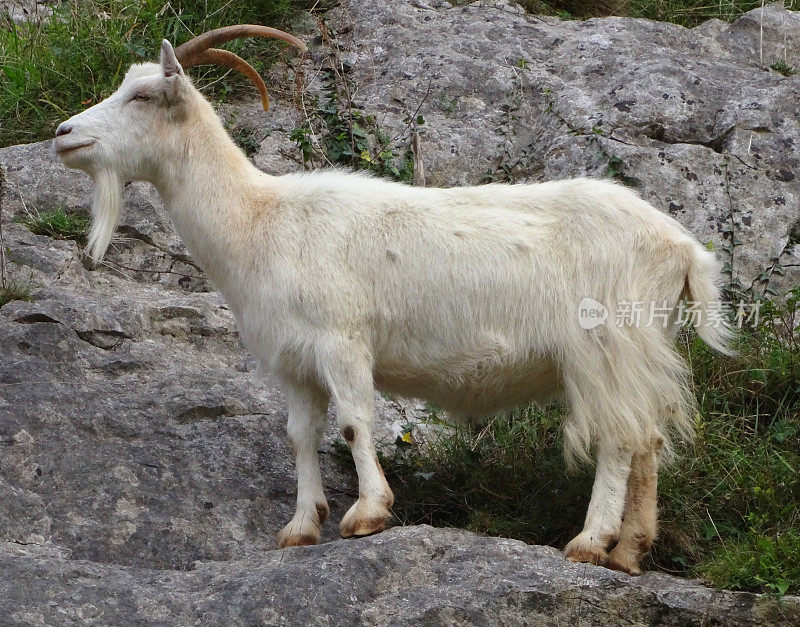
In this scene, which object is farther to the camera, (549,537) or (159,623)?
(549,537)

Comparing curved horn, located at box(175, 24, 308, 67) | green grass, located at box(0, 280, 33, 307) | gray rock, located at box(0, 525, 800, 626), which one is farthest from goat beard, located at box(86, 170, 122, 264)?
gray rock, located at box(0, 525, 800, 626)

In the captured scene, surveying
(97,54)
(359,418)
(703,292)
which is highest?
(97,54)

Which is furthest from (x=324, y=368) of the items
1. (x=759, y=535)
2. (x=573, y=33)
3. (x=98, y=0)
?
(x=98, y=0)

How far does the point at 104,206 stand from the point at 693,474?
3216 millimetres

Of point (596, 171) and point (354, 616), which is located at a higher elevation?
point (596, 171)

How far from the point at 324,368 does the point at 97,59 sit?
4473mm

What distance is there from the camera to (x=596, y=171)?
6934mm

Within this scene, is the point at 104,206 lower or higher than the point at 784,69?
lower

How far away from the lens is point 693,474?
16.7 ft

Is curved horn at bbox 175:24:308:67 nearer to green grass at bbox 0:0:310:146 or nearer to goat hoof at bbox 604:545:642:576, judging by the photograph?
green grass at bbox 0:0:310:146

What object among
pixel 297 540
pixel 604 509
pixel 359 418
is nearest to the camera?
pixel 604 509

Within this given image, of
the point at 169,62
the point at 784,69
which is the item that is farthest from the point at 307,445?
the point at 784,69

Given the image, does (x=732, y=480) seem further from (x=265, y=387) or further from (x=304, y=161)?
(x=304, y=161)

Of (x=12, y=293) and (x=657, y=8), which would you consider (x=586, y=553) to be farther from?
(x=657, y=8)
